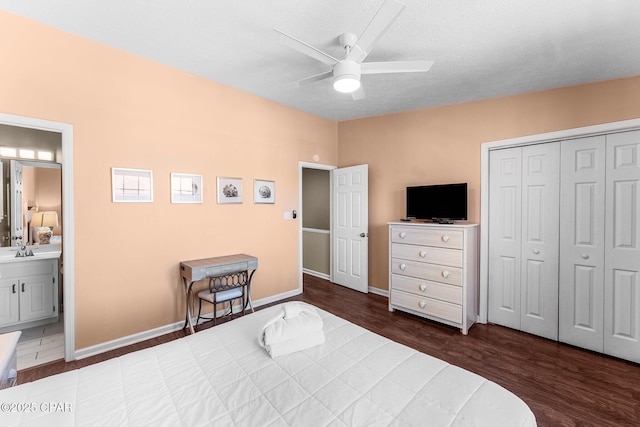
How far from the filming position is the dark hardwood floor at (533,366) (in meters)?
1.85

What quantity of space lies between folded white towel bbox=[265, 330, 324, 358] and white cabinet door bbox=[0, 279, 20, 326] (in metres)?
3.06

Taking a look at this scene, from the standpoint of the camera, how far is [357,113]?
403cm

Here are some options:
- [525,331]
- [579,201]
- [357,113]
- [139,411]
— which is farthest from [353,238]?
[139,411]

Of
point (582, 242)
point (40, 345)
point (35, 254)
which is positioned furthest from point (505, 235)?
point (35, 254)

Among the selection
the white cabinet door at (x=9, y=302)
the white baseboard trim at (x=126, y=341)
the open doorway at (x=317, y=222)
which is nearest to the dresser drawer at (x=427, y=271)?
the open doorway at (x=317, y=222)

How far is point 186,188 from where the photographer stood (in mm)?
2947

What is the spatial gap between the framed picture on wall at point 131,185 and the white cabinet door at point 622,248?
4381 millimetres

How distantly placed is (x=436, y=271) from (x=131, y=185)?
332cm

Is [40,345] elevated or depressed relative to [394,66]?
depressed

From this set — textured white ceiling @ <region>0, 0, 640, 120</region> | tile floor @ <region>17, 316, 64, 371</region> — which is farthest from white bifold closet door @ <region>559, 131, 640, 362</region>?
tile floor @ <region>17, 316, 64, 371</region>

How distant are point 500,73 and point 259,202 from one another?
2967mm

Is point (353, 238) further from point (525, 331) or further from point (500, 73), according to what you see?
point (500, 73)

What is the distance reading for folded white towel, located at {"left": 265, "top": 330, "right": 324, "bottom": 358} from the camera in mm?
1459

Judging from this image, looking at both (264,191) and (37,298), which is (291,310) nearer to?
(264,191)
